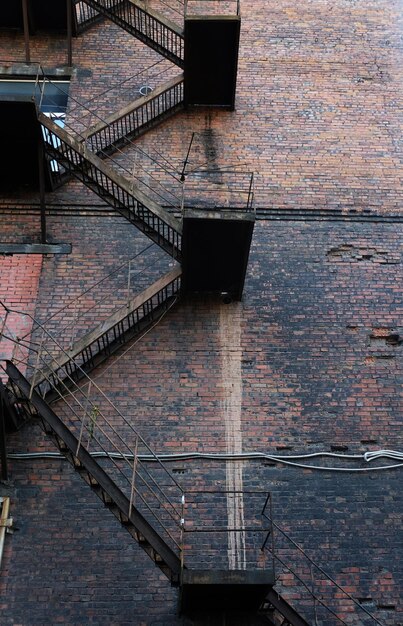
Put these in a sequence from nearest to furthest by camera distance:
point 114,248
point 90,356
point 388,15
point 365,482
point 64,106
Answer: point 365,482 < point 90,356 < point 114,248 < point 64,106 < point 388,15

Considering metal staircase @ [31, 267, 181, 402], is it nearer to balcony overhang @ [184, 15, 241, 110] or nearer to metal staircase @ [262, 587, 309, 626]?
metal staircase @ [262, 587, 309, 626]

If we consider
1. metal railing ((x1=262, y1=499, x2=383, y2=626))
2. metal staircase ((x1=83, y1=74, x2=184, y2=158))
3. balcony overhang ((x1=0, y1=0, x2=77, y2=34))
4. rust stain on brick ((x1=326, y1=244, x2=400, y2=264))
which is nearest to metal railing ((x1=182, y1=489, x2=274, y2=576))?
metal railing ((x1=262, y1=499, x2=383, y2=626))

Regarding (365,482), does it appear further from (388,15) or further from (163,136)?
(388,15)

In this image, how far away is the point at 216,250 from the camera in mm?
10289

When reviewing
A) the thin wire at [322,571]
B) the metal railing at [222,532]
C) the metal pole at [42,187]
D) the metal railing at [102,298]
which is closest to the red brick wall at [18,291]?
the metal railing at [102,298]

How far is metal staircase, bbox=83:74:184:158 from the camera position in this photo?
1238 cm

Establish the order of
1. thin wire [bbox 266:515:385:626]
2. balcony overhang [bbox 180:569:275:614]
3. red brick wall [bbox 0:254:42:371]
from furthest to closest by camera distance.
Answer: red brick wall [bbox 0:254:42:371] < thin wire [bbox 266:515:385:626] < balcony overhang [bbox 180:569:275:614]

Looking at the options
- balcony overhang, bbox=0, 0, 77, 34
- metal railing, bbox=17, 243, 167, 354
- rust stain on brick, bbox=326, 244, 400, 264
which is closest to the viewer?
metal railing, bbox=17, 243, 167, 354

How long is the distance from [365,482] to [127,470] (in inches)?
128

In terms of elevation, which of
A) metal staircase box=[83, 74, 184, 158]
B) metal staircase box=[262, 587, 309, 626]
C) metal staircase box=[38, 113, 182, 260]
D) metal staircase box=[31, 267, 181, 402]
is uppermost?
metal staircase box=[83, 74, 184, 158]

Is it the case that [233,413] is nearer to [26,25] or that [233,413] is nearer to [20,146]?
[20,146]

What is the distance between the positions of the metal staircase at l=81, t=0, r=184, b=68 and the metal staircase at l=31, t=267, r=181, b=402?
4651mm

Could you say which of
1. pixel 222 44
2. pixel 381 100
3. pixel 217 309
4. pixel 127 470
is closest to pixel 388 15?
pixel 381 100

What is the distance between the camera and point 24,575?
880 centimetres
